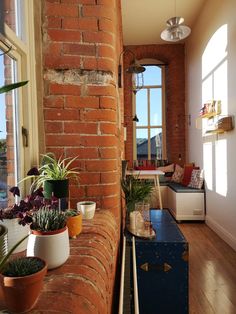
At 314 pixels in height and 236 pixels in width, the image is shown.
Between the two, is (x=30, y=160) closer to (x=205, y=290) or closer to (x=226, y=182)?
(x=205, y=290)

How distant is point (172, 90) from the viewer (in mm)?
5879

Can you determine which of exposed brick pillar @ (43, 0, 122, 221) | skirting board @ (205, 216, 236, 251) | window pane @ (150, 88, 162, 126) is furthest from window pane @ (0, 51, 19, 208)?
window pane @ (150, 88, 162, 126)

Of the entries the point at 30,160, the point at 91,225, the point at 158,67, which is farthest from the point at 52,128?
the point at 158,67

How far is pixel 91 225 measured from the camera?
49.0 inches

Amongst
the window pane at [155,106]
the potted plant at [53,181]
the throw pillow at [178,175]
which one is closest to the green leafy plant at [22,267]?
the potted plant at [53,181]

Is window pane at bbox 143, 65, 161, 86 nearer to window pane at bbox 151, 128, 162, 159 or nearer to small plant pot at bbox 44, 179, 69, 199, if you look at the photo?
window pane at bbox 151, 128, 162, 159

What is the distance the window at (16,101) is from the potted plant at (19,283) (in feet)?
2.03

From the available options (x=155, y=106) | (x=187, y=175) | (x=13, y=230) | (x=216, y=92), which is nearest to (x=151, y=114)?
(x=155, y=106)

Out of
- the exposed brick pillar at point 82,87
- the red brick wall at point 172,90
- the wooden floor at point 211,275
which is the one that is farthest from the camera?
the red brick wall at point 172,90

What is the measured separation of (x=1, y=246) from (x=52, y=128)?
95 centimetres

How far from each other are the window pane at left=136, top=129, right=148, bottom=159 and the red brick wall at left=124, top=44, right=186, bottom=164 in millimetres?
503

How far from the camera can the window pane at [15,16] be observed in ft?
3.90

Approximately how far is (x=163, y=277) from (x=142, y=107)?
4.96 m

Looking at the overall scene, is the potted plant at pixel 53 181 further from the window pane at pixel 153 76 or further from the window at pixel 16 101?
the window pane at pixel 153 76
